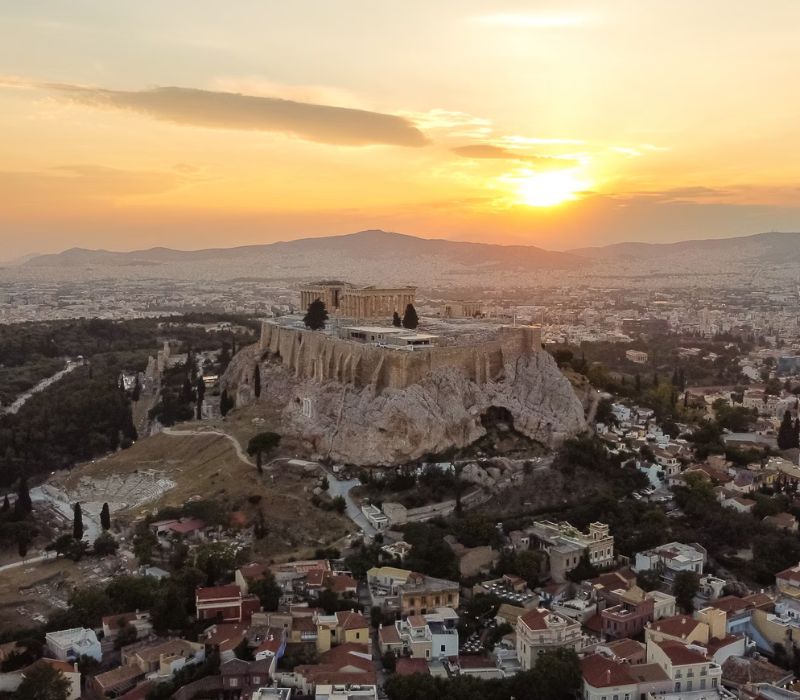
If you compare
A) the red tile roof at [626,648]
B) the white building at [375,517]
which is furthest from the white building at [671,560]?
the white building at [375,517]

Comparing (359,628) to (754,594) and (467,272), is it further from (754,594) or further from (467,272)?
(467,272)

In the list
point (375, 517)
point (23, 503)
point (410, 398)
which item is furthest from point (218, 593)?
point (23, 503)

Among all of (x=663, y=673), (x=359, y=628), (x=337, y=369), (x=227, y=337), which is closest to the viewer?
(x=663, y=673)

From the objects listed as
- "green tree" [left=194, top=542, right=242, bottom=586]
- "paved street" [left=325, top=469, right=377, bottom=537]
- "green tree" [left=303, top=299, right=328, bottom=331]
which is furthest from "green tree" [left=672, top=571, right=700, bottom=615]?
"green tree" [left=303, top=299, right=328, bottom=331]

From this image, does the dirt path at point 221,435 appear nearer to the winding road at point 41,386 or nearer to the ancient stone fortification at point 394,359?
the ancient stone fortification at point 394,359

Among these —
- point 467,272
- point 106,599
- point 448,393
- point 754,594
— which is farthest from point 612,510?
point 467,272
